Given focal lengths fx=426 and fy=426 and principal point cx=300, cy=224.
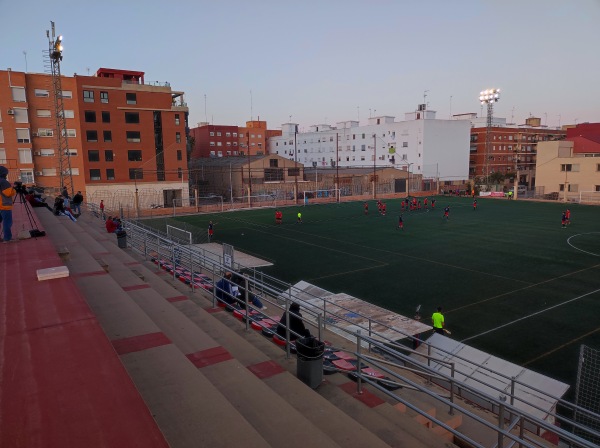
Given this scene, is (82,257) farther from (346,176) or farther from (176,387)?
(346,176)

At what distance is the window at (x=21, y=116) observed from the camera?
48000mm

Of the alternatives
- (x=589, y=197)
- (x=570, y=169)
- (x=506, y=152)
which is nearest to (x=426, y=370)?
(x=589, y=197)

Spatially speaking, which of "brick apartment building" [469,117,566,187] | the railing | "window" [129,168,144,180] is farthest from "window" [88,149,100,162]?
"brick apartment building" [469,117,566,187]

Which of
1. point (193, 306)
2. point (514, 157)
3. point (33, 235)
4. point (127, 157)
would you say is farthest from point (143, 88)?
point (514, 157)

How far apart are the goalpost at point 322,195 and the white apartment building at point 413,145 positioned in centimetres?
1522

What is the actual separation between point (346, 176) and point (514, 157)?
160 feet

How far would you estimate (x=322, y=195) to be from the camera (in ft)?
221

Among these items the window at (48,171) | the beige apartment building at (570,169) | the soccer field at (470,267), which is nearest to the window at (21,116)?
the window at (48,171)

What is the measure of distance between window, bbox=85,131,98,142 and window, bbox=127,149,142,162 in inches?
164

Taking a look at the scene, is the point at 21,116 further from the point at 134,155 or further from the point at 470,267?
the point at 470,267

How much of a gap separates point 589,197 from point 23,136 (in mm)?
71556

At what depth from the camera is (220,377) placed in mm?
5707

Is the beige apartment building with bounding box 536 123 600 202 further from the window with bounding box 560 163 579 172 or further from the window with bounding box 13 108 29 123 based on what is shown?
the window with bounding box 13 108 29 123

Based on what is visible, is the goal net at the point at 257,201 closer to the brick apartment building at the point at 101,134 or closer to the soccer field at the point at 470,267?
the brick apartment building at the point at 101,134
